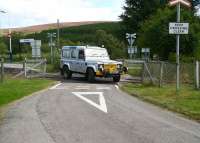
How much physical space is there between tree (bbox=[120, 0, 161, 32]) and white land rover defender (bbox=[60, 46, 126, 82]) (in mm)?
51726

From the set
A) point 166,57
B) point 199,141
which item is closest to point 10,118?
point 199,141

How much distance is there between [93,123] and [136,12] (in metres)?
A: 76.6

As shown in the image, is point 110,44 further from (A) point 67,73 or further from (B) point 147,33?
(A) point 67,73

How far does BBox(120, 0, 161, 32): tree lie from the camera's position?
85.7m

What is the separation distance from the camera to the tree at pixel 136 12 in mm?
85688

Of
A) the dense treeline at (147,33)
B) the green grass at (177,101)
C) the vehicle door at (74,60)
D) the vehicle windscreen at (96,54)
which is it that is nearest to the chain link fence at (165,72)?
the vehicle windscreen at (96,54)

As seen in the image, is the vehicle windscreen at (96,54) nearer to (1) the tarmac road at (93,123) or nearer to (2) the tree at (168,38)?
(2) the tree at (168,38)

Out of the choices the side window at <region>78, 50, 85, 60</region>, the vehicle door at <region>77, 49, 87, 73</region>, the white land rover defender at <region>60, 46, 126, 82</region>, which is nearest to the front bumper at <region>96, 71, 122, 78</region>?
the white land rover defender at <region>60, 46, 126, 82</region>

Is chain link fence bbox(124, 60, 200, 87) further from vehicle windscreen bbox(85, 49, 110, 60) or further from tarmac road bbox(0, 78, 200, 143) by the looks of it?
tarmac road bbox(0, 78, 200, 143)

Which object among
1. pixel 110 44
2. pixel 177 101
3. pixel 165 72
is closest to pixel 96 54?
pixel 165 72

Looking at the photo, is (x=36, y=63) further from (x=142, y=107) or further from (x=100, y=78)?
(x=142, y=107)

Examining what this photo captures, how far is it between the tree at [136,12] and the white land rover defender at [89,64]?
2036 inches

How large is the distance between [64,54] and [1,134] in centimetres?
2382

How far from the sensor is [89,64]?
104ft
